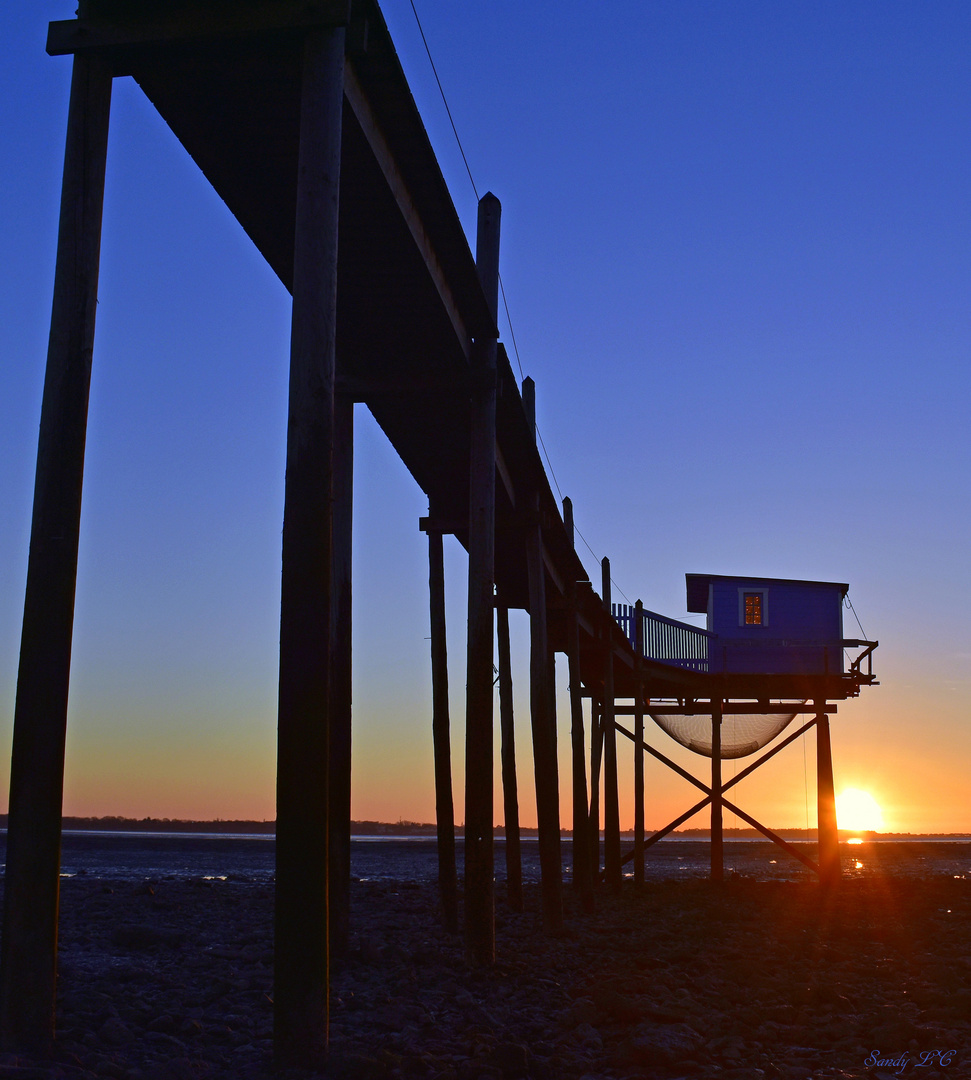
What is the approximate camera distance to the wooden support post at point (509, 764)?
1641 centimetres

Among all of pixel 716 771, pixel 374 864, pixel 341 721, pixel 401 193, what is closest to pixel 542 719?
pixel 341 721

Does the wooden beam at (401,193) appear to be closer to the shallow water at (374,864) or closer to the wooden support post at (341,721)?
the wooden support post at (341,721)

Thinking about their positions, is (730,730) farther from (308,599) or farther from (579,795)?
(308,599)

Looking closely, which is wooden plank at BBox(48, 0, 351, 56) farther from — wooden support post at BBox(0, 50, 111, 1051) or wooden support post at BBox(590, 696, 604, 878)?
wooden support post at BBox(590, 696, 604, 878)

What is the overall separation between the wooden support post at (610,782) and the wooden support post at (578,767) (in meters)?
1.69

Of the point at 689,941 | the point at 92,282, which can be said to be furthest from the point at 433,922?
the point at 92,282

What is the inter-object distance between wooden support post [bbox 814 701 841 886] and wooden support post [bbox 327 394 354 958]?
50.4ft

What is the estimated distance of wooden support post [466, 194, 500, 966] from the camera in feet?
33.5

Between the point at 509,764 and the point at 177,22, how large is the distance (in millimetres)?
12264

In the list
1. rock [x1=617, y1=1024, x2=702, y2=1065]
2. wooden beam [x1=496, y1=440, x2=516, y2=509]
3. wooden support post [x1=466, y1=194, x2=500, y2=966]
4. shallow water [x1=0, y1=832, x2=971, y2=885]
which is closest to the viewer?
rock [x1=617, y1=1024, x2=702, y2=1065]

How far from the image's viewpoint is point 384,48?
6.89 m

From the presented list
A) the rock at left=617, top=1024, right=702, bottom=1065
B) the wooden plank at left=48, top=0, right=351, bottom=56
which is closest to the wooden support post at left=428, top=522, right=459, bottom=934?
the rock at left=617, top=1024, right=702, bottom=1065

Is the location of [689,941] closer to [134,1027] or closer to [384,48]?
[134,1027]

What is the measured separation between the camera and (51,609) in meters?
5.77
